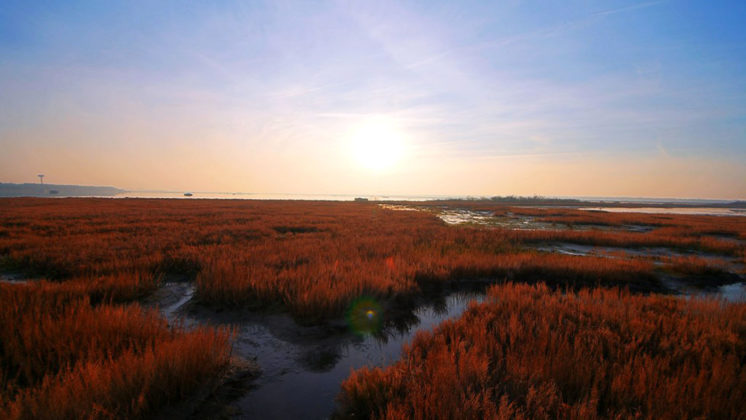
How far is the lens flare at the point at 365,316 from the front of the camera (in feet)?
16.4

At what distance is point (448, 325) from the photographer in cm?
434

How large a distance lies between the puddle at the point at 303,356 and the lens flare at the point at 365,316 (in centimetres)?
21

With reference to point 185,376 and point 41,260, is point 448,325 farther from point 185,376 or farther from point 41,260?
point 41,260

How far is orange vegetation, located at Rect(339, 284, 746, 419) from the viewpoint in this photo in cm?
245

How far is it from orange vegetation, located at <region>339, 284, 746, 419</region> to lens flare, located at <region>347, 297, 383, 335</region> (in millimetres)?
1238

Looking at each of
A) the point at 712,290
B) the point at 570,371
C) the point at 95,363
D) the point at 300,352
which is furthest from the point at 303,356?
the point at 712,290

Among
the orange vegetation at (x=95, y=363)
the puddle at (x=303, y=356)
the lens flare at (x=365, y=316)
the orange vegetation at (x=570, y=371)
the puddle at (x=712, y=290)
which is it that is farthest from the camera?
the puddle at (x=712, y=290)

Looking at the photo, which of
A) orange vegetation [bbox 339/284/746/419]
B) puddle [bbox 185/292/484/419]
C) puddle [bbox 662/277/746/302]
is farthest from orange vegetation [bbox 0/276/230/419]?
puddle [bbox 662/277/746/302]

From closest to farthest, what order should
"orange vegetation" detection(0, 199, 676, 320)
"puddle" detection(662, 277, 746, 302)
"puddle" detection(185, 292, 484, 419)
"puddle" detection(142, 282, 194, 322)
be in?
"puddle" detection(185, 292, 484, 419) < "puddle" detection(142, 282, 194, 322) < "orange vegetation" detection(0, 199, 676, 320) < "puddle" detection(662, 277, 746, 302)

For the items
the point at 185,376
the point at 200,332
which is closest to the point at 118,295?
the point at 200,332

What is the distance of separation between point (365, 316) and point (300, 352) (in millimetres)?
1509

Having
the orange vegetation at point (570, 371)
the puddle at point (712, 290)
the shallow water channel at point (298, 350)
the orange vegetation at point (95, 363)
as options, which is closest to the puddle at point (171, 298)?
the shallow water channel at point (298, 350)

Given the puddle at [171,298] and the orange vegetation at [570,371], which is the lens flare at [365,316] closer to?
the orange vegetation at [570,371]

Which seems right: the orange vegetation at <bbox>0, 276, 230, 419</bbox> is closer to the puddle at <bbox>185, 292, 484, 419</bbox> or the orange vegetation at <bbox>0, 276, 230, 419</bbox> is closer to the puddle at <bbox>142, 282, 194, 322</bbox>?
the puddle at <bbox>185, 292, 484, 419</bbox>
